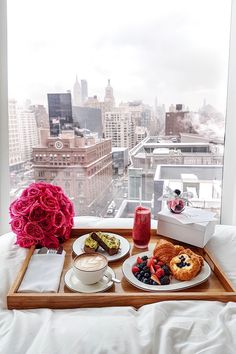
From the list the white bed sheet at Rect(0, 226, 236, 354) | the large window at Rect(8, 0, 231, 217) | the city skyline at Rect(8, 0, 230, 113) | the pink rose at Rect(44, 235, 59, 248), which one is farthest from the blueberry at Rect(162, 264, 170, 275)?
the city skyline at Rect(8, 0, 230, 113)

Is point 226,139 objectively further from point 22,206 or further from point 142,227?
point 22,206

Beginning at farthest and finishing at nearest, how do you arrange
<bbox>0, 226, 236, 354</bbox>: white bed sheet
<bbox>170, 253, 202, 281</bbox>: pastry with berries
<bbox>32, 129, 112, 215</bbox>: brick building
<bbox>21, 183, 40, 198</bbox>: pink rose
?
<bbox>32, 129, 112, 215</bbox>: brick building → <bbox>21, 183, 40, 198</bbox>: pink rose → <bbox>170, 253, 202, 281</bbox>: pastry with berries → <bbox>0, 226, 236, 354</bbox>: white bed sheet

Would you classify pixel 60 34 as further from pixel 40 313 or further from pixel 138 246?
pixel 40 313

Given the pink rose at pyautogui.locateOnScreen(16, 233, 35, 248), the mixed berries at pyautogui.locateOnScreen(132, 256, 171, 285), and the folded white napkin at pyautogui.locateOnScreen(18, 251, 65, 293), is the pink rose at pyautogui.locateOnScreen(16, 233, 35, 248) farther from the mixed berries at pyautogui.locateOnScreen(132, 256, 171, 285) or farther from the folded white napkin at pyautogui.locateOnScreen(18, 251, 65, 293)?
the mixed berries at pyautogui.locateOnScreen(132, 256, 171, 285)

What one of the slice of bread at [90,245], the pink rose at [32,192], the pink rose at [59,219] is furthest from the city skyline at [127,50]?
the slice of bread at [90,245]

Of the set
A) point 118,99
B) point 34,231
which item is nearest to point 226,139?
point 118,99

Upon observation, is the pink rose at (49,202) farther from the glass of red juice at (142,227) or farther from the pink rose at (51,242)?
the glass of red juice at (142,227)

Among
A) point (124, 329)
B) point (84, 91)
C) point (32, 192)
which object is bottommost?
point (124, 329)
